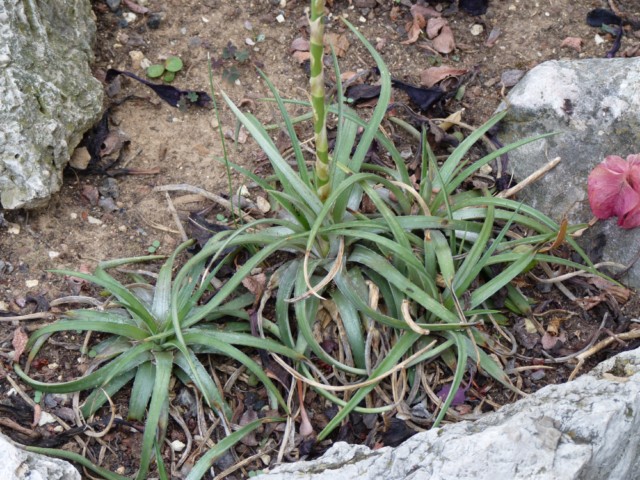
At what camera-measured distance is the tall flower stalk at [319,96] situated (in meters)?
2.37

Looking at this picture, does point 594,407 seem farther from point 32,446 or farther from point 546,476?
point 32,446

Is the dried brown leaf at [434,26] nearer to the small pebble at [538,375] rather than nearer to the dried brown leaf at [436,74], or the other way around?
the dried brown leaf at [436,74]

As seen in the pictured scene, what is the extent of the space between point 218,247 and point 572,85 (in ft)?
5.95

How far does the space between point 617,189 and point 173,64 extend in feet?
7.24

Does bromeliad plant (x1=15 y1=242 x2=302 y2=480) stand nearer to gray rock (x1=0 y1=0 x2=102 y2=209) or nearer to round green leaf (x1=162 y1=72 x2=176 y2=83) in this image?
gray rock (x1=0 y1=0 x2=102 y2=209)

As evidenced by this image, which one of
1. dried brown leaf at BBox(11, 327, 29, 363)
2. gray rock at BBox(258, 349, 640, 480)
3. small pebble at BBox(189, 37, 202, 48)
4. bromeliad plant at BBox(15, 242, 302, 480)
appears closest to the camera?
gray rock at BBox(258, 349, 640, 480)

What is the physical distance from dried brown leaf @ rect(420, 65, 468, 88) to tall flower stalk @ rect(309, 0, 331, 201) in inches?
46.1

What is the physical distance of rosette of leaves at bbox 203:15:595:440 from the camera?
9.55 ft

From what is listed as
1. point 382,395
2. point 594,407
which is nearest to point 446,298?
point 382,395

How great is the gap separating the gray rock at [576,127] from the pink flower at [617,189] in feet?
0.33

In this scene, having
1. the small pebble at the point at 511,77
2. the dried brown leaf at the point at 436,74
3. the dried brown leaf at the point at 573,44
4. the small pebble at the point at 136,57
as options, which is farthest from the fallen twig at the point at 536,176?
the small pebble at the point at 136,57

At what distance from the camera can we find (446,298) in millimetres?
2980

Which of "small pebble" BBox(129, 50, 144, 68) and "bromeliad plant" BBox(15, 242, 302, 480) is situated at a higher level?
"small pebble" BBox(129, 50, 144, 68)

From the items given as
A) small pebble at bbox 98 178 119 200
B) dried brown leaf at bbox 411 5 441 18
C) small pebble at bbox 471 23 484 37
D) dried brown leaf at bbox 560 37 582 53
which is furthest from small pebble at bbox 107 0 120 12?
dried brown leaf at bbox 560 37 582 53
